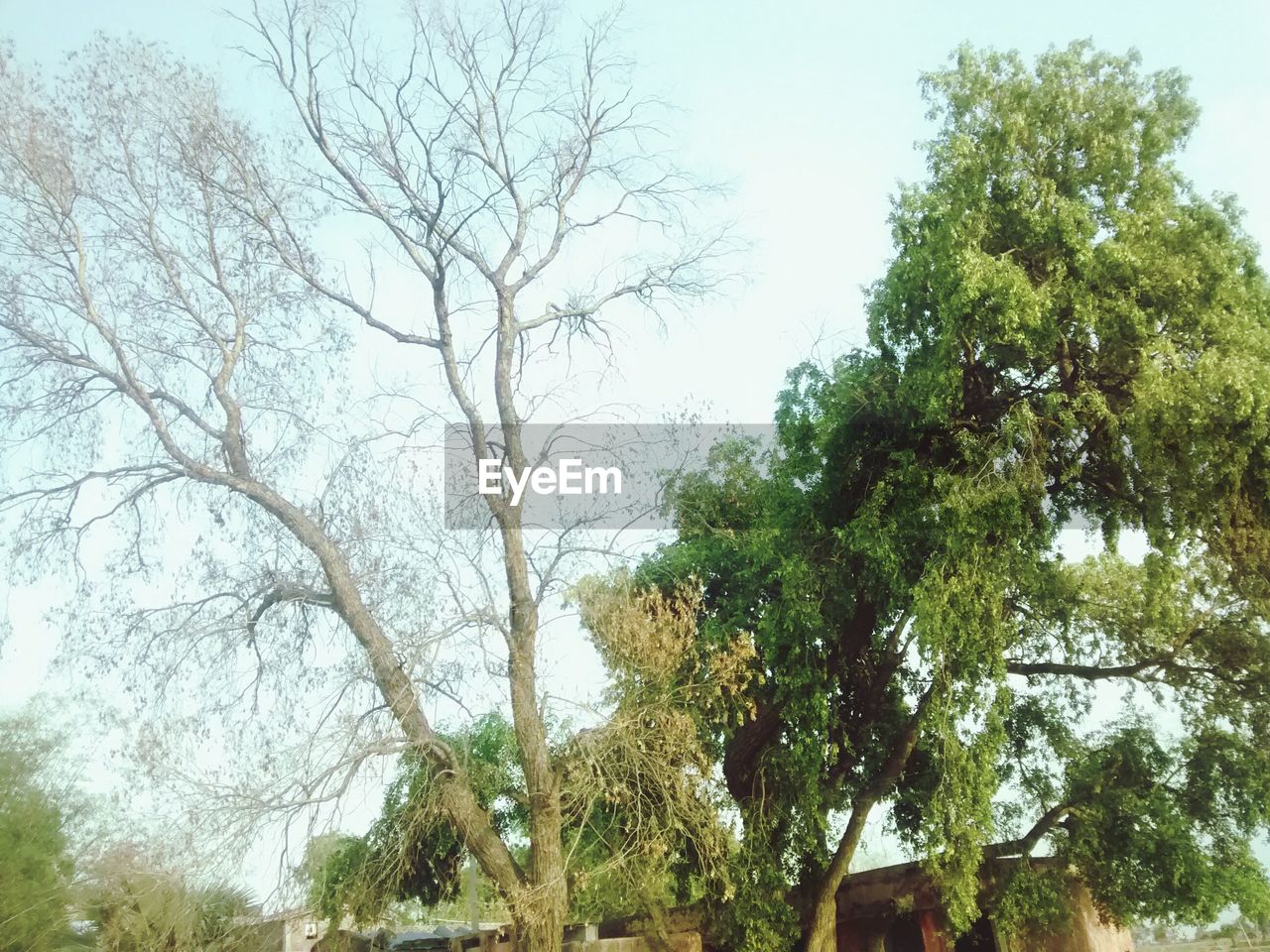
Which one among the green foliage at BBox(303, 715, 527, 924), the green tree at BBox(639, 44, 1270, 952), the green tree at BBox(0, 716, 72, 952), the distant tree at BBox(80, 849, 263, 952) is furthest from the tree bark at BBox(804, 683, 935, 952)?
the green tree at BBox(0, 716, 72, 952)

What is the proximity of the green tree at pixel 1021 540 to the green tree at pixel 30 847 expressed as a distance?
26.9ft

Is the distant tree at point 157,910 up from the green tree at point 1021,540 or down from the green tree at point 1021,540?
down

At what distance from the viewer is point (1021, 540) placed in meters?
11.1

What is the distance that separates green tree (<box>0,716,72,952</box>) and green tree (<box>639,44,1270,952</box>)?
8211mm

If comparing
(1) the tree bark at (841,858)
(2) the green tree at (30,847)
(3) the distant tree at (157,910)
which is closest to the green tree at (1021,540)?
(1) the tree bark at (841,858)

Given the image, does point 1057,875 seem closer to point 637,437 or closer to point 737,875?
point 737,875

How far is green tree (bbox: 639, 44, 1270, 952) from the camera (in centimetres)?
1012

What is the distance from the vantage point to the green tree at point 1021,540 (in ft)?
33.2

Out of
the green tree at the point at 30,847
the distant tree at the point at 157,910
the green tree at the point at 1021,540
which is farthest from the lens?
the green tree at the point at 30,847

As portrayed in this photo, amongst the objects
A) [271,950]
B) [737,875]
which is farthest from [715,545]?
[271,950]

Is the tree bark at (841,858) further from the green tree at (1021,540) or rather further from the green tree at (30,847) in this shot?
the green tree at (30,847)

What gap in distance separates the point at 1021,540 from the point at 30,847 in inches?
506

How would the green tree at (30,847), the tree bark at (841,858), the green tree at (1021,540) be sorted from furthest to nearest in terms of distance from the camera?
the tree bark at (841,858), the green tree at (30,847), the green tree at (1021,540)

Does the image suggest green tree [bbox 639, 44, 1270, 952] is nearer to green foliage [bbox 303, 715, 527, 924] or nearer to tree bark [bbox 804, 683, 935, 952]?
tree bark [bbox 804, 683, 935, 952]
